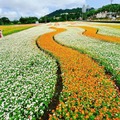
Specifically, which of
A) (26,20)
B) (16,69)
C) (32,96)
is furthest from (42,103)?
(26,20)

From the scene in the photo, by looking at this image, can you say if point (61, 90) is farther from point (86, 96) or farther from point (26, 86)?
point (86, 96)

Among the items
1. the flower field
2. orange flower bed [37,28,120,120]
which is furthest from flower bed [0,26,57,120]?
orange flower bed [37,28,120,120]

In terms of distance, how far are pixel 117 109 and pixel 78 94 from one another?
199 cm

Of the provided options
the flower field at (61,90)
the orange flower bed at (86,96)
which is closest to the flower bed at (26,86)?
the flower field at (61,90)

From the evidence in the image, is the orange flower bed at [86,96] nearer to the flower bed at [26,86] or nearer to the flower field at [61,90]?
the flower field at [61,90]

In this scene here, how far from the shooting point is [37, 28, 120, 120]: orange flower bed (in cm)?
862

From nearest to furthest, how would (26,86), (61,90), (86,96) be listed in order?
(86,96) → (61,90) → (26,86)

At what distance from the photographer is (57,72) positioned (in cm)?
1563

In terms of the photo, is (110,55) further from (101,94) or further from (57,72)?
(101,94)

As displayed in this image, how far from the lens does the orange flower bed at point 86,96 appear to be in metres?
8.62

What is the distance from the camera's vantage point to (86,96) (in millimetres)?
10086

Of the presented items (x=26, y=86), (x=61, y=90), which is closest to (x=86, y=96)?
(x=61, y=90)

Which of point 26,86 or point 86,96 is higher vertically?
point 86,96

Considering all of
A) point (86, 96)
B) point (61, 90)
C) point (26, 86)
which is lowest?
point (61, 90)
